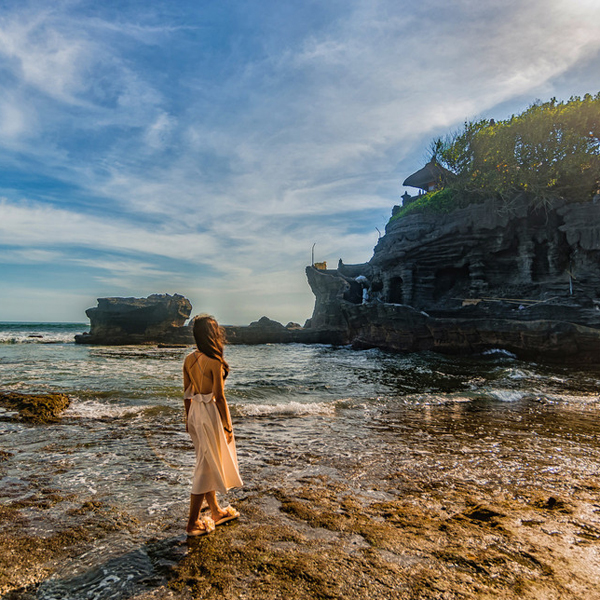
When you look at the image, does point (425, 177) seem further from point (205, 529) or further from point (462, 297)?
point (205, 529)

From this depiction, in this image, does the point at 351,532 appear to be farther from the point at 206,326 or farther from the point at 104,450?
the point at 104,450

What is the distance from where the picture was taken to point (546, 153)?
30.8m

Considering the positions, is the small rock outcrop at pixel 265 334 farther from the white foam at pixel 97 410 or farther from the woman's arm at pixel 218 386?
the woman's arm at pixel 218 386

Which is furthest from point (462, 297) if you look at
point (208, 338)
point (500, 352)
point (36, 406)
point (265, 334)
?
point (208, 338)

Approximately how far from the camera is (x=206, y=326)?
342 cm

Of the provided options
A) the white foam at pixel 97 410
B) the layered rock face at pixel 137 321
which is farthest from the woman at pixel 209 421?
the layered rock face at pixel 137 321

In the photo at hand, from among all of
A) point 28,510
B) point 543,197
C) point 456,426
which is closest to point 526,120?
point 543,197

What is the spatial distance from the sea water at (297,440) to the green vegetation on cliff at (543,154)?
2480 cm

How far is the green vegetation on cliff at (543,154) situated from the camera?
97.2ft

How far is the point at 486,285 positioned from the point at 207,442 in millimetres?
34099

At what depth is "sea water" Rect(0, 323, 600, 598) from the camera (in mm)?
4395

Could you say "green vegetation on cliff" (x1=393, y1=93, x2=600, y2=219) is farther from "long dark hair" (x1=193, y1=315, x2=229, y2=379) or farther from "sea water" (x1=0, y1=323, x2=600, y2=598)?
"long dark hair" (x1=193, y1=315, x2=229, y2=379)

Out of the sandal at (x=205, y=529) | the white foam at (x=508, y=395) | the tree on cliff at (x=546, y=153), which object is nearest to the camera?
the sandal at (x=205, y=529)

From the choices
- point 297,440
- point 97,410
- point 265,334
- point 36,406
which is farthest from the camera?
point 265,334
